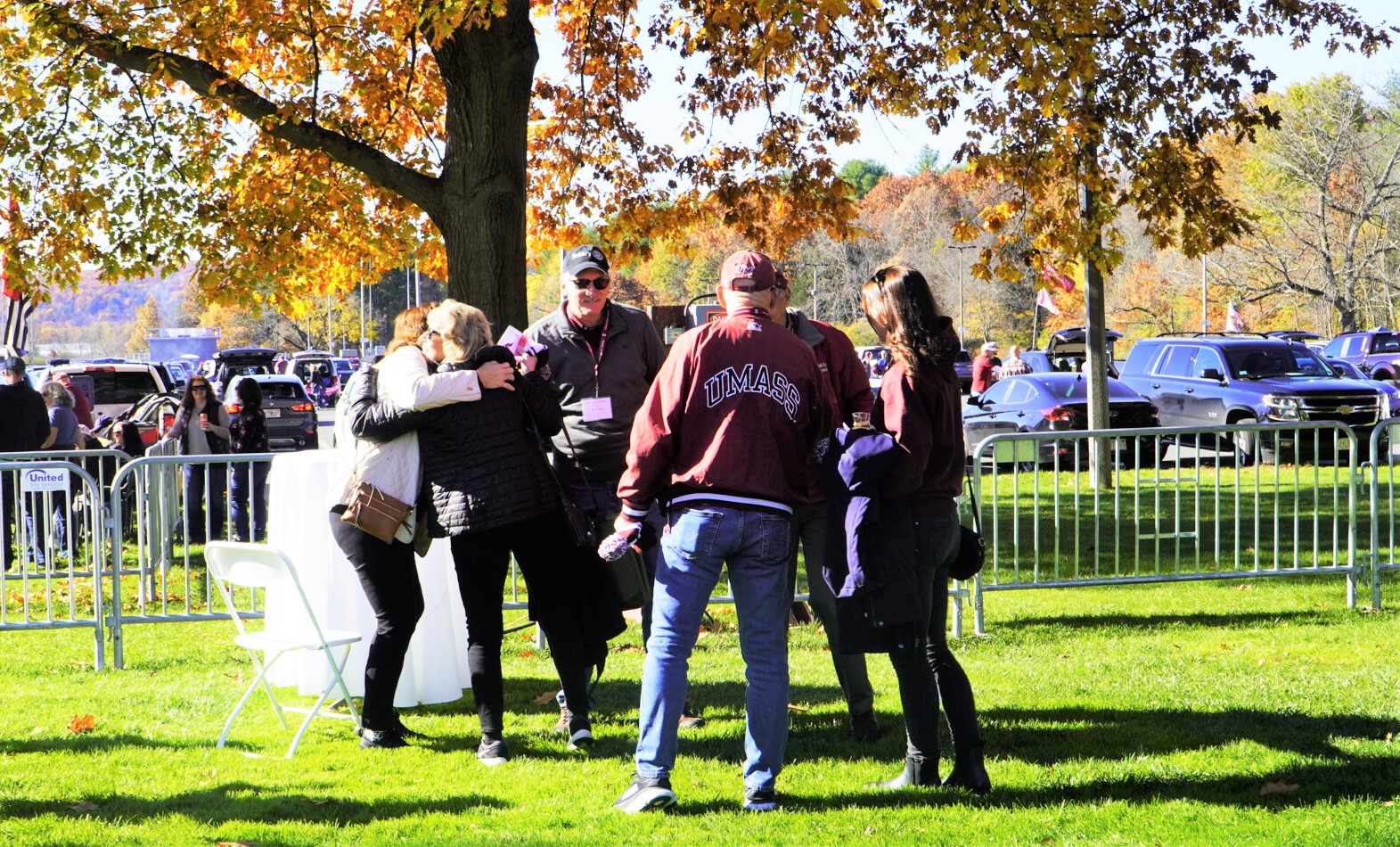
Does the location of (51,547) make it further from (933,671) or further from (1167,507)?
(1167,507)

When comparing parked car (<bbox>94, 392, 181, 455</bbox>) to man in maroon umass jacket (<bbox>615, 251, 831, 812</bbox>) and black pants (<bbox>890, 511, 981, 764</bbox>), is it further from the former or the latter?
black pants (<bbox>890, 511, 981, 764</bbox>)

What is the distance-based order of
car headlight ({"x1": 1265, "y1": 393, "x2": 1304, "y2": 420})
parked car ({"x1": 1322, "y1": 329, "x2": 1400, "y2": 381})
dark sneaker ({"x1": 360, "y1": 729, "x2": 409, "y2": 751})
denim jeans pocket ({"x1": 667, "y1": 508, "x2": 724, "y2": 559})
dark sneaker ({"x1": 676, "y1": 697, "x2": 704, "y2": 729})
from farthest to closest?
1. parked car ({"x1": 1322, "y1": 329, "x2": 1400, "y2": 381})
2. car headlight ({"x1": 1265, "y1": 393, "x2": 1304, "y2": 420})
3. dark sneaker ({"x1": 676, "y1": 697, "x2": 704, "y2": 729})
4. dark sneaker ({"x1": 360, "y1": 729, "x2": 409, "y2": 751})
5. denim jeans pocket ({"x1": 667, "y1": 508, "x2": 724, "y2": 559})

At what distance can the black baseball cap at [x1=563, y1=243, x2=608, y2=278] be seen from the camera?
6.12 m

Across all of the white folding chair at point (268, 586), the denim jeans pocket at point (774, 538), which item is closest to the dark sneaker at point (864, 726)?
the denim jeans pocket at point (774, 538)

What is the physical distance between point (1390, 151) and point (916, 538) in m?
51.6

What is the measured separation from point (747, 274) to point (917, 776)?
Result: 78.6 inches

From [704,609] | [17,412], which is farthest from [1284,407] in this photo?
[704,609]

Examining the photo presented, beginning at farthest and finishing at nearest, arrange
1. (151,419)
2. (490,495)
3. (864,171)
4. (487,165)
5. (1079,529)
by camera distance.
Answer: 1. (864,171)
2. (151,419)
3. (487,165)
4. (1079,529)
5. (490,495)

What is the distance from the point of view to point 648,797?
4.93 meters

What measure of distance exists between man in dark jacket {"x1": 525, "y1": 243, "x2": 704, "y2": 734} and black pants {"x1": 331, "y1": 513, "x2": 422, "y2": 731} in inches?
31.0

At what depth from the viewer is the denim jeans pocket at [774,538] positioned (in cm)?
480

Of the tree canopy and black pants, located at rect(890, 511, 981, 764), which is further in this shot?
the tree canopy

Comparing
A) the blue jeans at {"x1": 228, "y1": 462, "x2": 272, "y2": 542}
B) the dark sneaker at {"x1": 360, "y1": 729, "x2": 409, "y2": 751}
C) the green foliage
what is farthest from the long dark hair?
the green foliage

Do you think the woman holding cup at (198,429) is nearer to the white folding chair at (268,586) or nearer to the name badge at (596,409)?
the white folding chair at (268,586)
